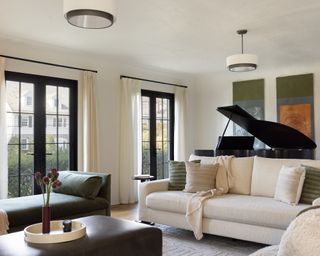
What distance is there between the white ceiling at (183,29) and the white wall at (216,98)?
93 centimetres

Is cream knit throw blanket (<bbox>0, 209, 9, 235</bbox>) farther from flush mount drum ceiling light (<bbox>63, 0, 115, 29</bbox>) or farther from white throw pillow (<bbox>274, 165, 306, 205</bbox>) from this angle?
white throw pillow (<bbox>274, 165, 306, 205</bbox>)

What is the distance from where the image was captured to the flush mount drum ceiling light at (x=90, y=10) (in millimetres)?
2520

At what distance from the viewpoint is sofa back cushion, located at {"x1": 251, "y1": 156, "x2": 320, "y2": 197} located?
3996 mm

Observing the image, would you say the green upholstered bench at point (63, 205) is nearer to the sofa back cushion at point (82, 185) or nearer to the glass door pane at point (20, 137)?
the sofa back cushion at point (82, 185)

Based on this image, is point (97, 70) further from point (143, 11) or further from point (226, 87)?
point (226, 87)

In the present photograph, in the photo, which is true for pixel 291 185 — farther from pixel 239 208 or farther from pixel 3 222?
pixel 3 222

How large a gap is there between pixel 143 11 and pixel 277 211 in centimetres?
245

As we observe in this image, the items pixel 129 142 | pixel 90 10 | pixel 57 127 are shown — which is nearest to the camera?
pixel 90 10

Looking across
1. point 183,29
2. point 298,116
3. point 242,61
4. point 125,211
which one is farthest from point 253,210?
point 298,116

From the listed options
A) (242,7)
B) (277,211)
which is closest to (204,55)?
(242,7)

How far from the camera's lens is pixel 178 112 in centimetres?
754

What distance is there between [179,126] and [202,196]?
11.9ft

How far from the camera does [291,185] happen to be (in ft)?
11.8

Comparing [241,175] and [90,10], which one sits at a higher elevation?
[90,10]
